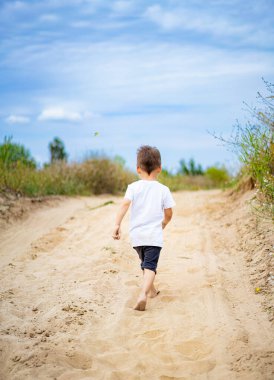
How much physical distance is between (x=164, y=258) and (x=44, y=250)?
2.10m

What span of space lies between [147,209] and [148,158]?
1.70ft

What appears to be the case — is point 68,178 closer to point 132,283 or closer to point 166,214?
point 132,283

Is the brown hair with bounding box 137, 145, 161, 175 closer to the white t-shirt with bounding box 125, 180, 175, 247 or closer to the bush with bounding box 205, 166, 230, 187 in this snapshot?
the white t-shirt with bounding box 125, 180, 175, 247

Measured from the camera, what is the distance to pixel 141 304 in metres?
4.30

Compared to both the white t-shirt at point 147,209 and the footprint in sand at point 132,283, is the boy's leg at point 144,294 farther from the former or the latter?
the footprint in sand at point 132,283

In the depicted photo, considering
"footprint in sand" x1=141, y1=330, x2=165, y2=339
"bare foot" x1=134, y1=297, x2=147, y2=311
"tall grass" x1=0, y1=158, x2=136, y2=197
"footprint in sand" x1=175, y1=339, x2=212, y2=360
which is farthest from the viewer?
"tall grass" x1=0, y1=158, x2=136, y2=197

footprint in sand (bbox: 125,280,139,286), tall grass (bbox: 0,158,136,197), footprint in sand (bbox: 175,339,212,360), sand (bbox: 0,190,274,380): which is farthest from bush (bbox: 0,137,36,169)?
footprint in sand (bbox: 175,339,212,360)

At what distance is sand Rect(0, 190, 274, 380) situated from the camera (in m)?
3.36

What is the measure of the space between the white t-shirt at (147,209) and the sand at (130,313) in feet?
2.29

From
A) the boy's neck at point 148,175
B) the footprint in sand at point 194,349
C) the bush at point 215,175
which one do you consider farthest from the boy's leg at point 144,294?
the bush at point 215,175

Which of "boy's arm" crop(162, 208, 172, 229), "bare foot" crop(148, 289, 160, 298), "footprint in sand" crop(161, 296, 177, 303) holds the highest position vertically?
"boy's arm" crop(162, 208, 172, 229)

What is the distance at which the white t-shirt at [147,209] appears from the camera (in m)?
4.53

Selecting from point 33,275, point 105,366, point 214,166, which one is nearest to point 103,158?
point 214,166

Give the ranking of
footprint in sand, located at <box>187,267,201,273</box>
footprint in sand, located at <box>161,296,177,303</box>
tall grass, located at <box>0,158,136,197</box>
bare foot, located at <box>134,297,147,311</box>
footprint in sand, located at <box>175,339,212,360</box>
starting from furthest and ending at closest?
tall grass, located at <box>0,158,136,197</box> → footprint in sand, located at <box>187,267,201,273</box> → footprint in sand, located at <box>161,296,177,303</box> → bare foot, located at <box>134,297,147,311</box> → footprint in sand, located at <box>175,339,212,360</box>
